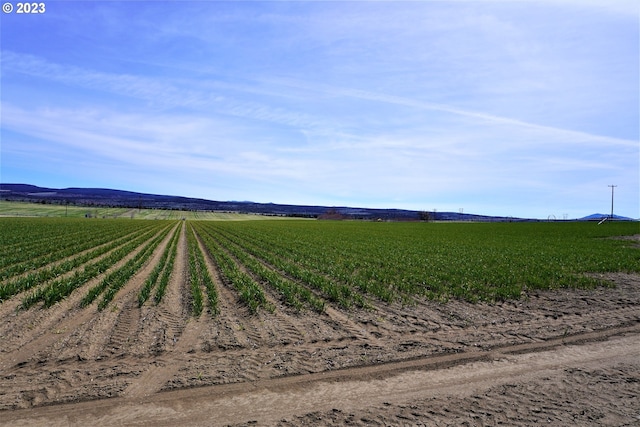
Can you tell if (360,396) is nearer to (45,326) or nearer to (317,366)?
(317,366)

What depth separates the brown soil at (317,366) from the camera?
19.1 feet

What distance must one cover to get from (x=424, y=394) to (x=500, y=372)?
1937 millimetres

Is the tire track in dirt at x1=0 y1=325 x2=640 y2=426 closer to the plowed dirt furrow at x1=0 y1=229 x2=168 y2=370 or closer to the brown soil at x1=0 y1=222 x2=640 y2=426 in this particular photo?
the brown soil at x1=0 y1=222 x2=640 y2=426

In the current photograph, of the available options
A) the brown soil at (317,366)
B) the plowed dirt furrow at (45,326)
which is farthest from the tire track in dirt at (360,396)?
the plowed dirt furrow at (45,326)

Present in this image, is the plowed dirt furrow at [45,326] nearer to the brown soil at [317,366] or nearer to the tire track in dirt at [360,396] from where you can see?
the brown soil at [317,366]

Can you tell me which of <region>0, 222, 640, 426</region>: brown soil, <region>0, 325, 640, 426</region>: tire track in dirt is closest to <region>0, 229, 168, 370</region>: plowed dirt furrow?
<region>0, 222, 640, 426</region>: brown soil

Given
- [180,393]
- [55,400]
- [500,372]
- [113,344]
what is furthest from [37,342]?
[500,372]

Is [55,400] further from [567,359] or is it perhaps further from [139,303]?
[567,359]

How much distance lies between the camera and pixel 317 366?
7535 mm

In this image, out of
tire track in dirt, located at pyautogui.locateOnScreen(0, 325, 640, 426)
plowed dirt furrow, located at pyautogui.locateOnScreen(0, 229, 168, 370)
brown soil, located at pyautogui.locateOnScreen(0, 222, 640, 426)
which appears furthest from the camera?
plowed dirt furrow, located at pyautogui.locateOnScreen(0, 229, 168, 370)

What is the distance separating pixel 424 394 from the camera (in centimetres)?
643

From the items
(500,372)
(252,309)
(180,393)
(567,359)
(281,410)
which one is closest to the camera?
(281,410)

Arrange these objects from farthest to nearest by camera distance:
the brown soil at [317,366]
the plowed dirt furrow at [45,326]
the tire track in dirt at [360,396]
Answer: the plowed dirt furrow at [45,326], the brown soil at [317,366], the tire track in dirt at [360,396]

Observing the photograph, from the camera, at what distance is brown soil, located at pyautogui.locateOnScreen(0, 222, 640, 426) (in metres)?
5.82
